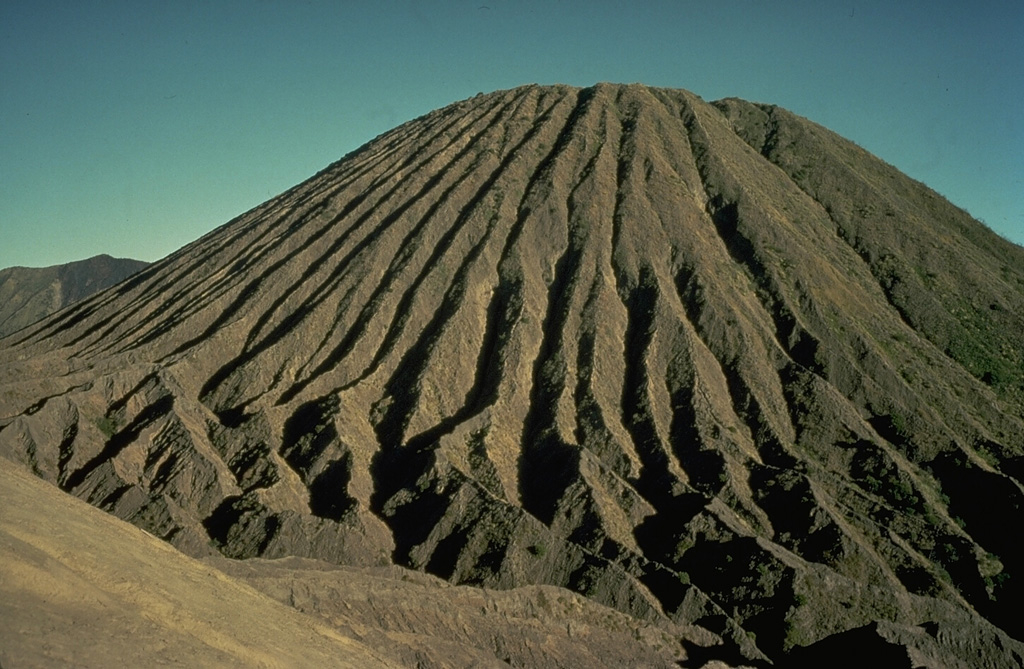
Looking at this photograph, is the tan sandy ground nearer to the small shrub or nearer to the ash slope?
the ash slope

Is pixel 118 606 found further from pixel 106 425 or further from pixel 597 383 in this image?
pixel 597 383

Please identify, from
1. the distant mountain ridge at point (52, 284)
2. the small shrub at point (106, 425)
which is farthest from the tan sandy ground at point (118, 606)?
the distant mountain ridge at point (52, 284)

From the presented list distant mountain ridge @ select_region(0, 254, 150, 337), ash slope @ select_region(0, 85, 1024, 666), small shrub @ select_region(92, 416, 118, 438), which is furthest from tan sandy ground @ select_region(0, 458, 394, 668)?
distant mountain ridge @ select_region(0, 254, 150, 337)

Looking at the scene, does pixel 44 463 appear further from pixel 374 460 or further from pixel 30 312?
pixel 30 312

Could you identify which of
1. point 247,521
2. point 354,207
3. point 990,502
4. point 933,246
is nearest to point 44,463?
point 247,521

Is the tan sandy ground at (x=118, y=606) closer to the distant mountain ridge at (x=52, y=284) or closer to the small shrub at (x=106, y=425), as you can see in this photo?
the small shrub at (x=106, y=425)

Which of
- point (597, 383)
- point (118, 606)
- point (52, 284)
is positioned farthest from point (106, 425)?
point (52, 284)
